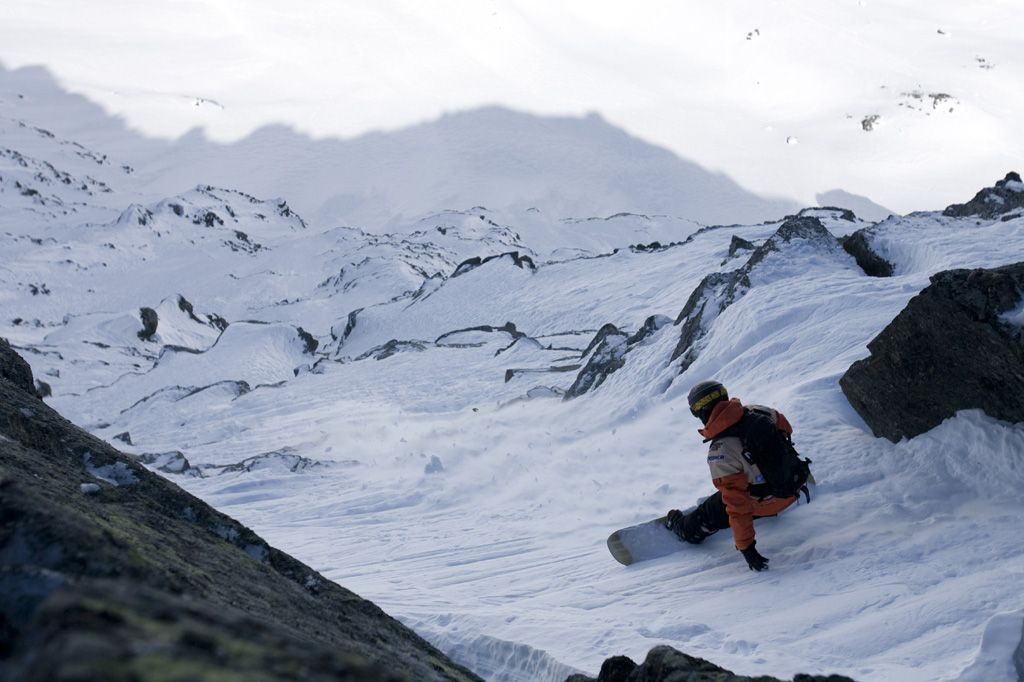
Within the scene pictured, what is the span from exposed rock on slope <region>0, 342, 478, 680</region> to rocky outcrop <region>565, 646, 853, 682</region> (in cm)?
71

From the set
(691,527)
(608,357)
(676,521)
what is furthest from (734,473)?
(608,357)

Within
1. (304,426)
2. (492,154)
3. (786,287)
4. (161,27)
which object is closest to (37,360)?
(304,426)

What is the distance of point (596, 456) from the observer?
411 inches

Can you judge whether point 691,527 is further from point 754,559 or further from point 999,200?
point 999,200

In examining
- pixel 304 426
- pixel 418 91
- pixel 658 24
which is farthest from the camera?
pixel 658 24

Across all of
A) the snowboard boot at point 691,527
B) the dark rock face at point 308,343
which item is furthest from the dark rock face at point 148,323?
the snowboard boot at point 691,527

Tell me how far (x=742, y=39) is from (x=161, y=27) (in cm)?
5453

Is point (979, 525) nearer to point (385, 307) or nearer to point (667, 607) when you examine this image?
point (667, 607)

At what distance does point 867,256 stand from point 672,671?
1017 centimetres

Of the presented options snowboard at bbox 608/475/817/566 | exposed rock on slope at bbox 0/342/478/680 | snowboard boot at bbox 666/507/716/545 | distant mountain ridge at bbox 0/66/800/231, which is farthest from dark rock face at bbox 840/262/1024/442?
distant mountain ridge at bbox 0/66/800/231

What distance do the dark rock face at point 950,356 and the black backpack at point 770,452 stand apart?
4.24ft

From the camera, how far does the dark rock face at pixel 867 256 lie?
1210 centimetres

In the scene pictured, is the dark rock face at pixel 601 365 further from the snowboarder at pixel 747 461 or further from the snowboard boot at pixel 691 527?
the snowboarder at pixel 747 461

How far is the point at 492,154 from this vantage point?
60.9 metres
